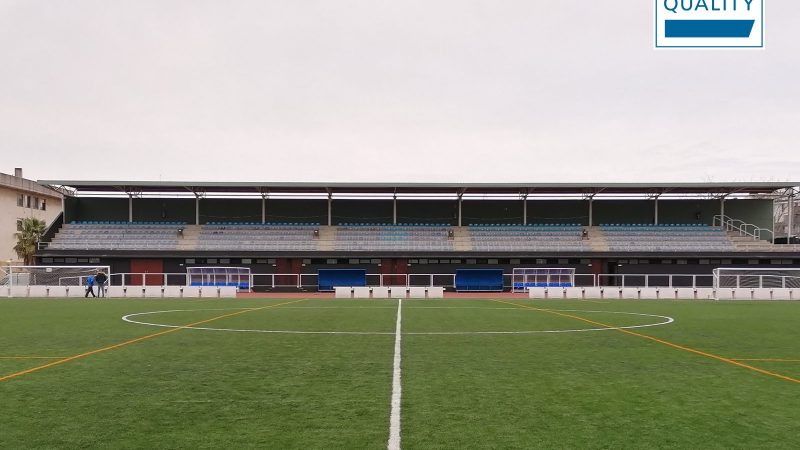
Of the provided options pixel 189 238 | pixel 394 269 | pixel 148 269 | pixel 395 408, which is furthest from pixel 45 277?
pixel 395 408

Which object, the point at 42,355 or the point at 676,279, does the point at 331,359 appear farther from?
the point at 676,279

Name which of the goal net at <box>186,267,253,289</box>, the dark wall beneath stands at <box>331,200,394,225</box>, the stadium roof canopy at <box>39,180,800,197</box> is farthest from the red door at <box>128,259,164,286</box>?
the dark wall beneath stands at <box>331,200,394,225</box>

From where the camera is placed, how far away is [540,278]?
2044 inches

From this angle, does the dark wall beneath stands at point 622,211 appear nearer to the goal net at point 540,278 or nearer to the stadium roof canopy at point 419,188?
the stadium roof canopy at point 419,188

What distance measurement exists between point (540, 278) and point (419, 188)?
14401 millimetres

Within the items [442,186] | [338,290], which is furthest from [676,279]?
[338,290]

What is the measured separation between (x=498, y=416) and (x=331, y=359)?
5454 mm

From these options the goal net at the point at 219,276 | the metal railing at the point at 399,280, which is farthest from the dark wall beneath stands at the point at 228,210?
the goal net at the point at 219,276

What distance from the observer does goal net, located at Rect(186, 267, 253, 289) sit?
50.3m

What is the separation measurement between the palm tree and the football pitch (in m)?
55.7

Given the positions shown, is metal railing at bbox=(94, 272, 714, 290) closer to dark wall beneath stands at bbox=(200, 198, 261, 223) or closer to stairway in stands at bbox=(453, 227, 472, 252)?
stairway in stands at bbox=(453, 227, 472, 252)

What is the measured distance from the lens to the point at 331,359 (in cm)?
1259

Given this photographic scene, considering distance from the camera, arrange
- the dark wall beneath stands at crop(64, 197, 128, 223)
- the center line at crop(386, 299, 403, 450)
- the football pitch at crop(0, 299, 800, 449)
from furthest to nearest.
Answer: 1. the dark wall beneath stands at crop(64, 197, 128, 223)
2. the football pitch at crop(0, 299, 800, 449)
3. the center line at crop(386, 299, 403, 450)

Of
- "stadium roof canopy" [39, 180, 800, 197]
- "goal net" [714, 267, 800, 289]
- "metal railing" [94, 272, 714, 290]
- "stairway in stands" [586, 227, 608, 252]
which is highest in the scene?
"stadium roof canopy" [39, 180, 800, 197]
